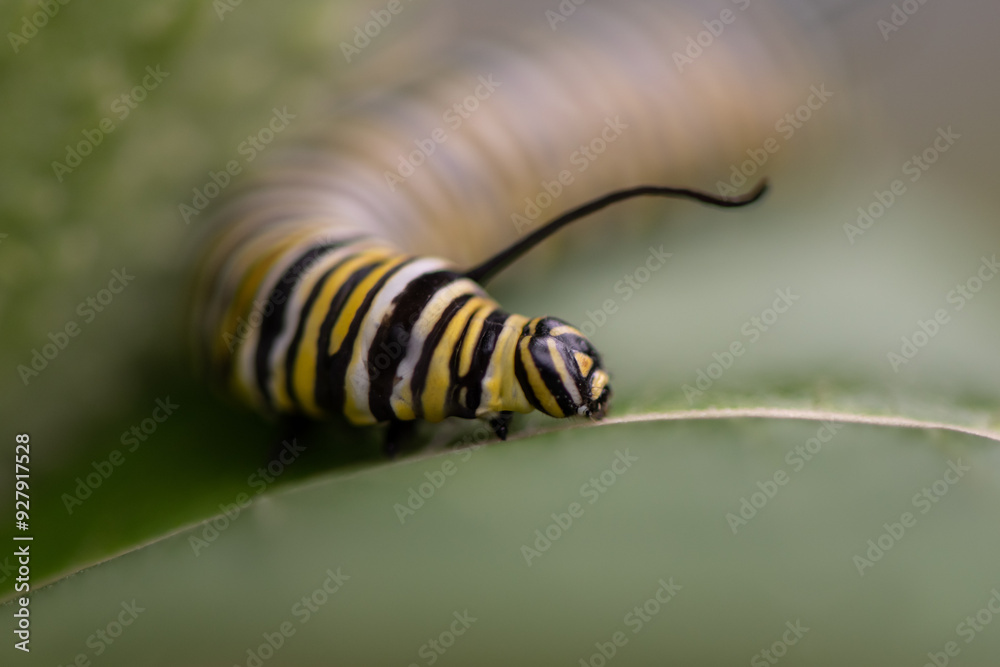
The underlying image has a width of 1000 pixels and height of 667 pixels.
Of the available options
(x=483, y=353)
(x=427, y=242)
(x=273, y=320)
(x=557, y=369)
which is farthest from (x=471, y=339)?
(x=427, y=242)

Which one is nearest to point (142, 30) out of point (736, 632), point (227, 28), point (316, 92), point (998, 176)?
point (227, 28)

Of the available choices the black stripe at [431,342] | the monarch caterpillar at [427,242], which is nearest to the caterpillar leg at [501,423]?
the monarch caterpillar at [427,242]

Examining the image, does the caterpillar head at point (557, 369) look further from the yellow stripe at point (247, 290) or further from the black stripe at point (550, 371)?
the yellow stripe at point (247, 290)

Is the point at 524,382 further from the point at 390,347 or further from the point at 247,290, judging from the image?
the point at 247,290

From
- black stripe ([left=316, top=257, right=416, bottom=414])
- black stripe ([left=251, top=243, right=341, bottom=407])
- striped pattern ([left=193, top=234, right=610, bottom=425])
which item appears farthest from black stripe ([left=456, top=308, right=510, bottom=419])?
black stripe ([left=251, top=243, right=341, bottom=407])

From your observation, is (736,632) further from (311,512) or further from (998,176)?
Result: (998,176)

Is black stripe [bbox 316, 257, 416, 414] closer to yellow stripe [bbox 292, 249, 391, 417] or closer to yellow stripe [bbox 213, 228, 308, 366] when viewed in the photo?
yellow stripe [bbox 292, 249, 391, 417]

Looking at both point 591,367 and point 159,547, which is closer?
point 159,547
